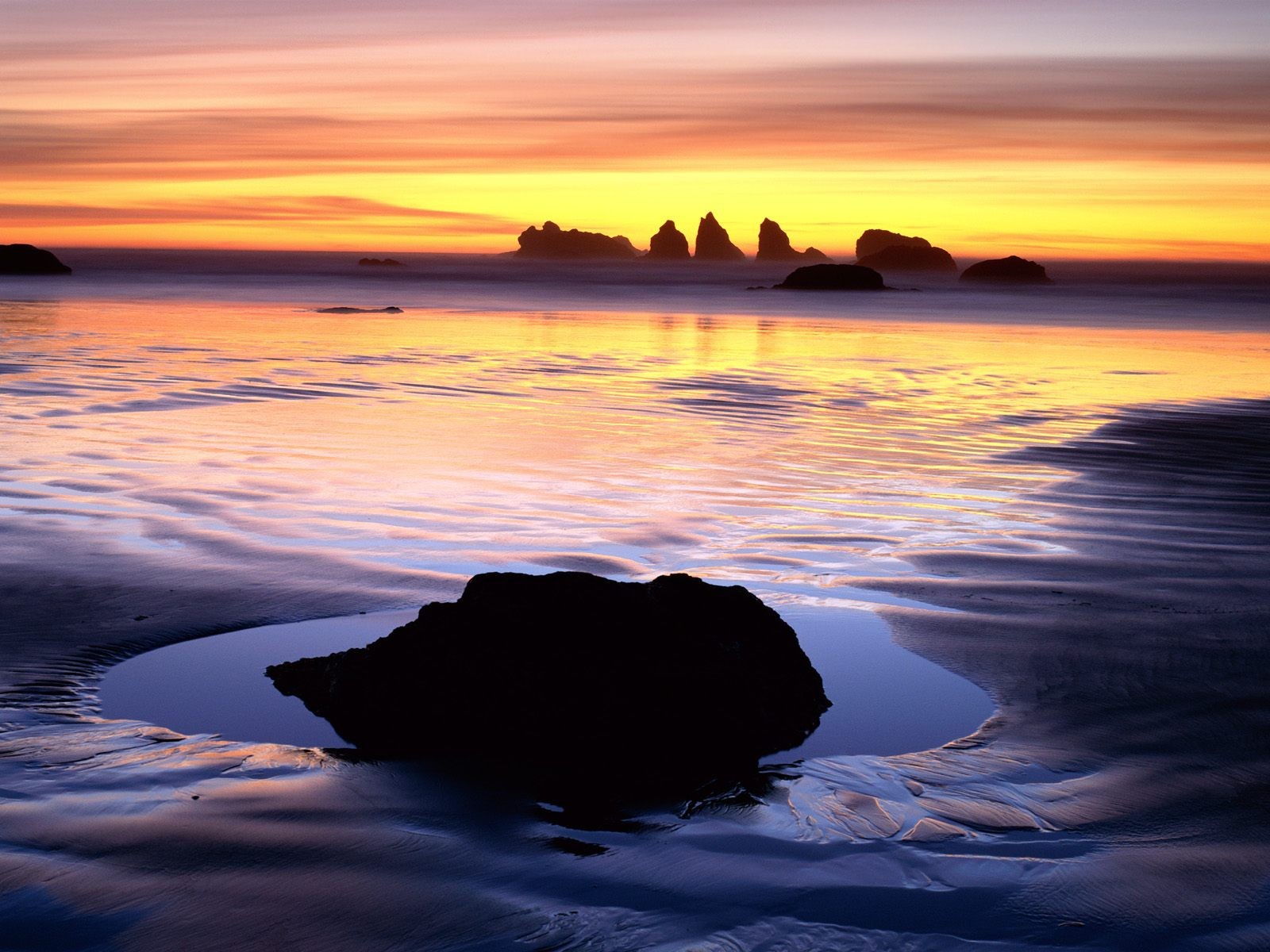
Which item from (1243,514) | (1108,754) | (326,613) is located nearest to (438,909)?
(1108,754)

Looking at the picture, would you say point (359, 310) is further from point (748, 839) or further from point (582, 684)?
point (748, 839)

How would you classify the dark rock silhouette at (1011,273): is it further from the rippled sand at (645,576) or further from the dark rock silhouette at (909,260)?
the rippled sand at (645,576)

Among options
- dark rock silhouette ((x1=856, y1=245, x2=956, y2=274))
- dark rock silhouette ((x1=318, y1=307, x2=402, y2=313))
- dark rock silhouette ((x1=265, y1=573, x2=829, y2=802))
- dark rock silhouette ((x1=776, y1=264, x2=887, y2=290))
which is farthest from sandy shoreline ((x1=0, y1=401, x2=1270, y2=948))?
dark rock silhouette ((x1=856, y1=245, x2=956, y2=274))

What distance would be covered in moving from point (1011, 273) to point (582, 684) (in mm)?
112524

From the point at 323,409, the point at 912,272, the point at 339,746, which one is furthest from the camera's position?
the point at 912,272

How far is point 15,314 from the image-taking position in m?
33.3

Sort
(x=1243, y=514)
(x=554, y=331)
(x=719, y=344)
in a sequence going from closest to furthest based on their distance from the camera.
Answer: (x=1243, y=514) < (x=719, y=344) < (x=554, y=331)

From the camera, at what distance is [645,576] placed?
23.1 feet

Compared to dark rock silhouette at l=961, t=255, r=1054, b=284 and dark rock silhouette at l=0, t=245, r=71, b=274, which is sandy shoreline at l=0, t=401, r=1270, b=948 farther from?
dark rock silhouette at l=961, t=255, r=1054, b=284

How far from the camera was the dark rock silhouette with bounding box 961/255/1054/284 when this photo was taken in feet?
353

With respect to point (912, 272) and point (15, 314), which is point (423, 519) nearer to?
point (15, 314)

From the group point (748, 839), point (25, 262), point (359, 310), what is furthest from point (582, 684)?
point (25, 262)

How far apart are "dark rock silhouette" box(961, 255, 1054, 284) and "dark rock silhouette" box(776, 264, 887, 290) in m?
26.5

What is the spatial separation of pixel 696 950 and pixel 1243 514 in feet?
24.7
